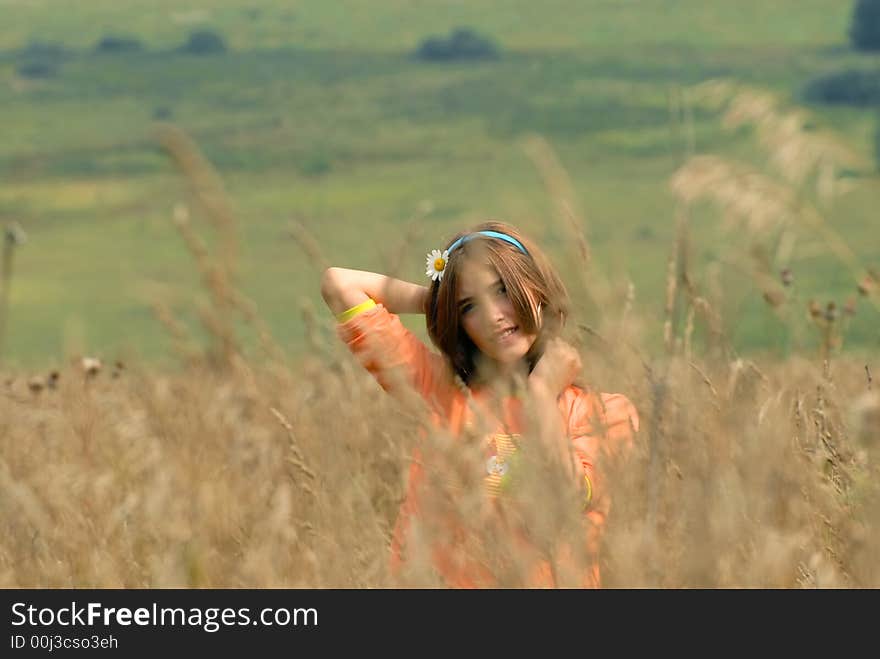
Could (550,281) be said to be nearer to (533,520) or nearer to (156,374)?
(533,520)

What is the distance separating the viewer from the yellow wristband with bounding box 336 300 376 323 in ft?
8.48

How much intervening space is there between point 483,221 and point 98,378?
108 inches

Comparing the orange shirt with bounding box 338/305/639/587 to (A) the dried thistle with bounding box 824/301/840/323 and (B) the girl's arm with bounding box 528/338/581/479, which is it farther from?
(A) the dried thistle with bounding box 824/301/840/323

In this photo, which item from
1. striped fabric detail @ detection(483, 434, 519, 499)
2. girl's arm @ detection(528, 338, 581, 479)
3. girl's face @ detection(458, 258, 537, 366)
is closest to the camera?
girl's arm @ detection(528, 338, 581, 479)

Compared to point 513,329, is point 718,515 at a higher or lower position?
lower

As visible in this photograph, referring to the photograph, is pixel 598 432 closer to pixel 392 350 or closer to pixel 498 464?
pixel 498 464

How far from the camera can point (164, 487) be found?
5.90 ft

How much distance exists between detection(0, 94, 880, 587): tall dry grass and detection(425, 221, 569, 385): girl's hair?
118 millimetres

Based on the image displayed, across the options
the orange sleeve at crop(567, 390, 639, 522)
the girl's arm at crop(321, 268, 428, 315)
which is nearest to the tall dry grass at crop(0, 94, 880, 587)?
the orange sleeve at crop(567, 390, 639, 522)

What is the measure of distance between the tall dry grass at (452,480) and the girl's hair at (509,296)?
118mm

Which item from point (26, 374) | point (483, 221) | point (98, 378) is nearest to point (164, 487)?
point (483, 221)

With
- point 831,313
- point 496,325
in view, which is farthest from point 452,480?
point 831,313

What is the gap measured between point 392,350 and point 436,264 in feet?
0.59

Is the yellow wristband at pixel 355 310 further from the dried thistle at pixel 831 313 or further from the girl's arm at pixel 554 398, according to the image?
the dried thistle at pixel 831 313
